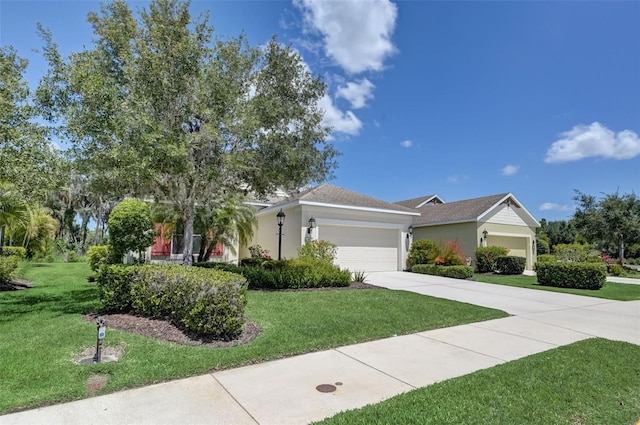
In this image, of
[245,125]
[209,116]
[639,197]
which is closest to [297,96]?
[245,125]

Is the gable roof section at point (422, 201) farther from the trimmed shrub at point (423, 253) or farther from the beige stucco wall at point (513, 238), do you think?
the trimmed shrub at point (423, 253)

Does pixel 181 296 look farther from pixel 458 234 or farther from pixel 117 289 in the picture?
pixel 458 234

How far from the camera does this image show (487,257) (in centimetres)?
1888

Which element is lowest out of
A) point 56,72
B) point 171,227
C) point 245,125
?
point 171,227

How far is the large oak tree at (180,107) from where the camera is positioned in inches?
274

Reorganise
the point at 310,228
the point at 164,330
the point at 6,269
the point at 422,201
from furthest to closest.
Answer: the point at 422,201
the point at 310,228
the point at 6,269
the point at 164,330

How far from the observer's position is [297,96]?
32.4 feet

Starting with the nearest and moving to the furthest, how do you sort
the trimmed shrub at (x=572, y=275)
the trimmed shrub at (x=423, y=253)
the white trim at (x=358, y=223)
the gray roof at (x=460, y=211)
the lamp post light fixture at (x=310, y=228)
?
the trimmed shrub at (x=572, y=275), the lamp post light fixture at (x=310, y=228), the white trim at (x=358, y=223), the trimmed shrub at (x=423, y=253), the gray roof at (x=460, y=211)

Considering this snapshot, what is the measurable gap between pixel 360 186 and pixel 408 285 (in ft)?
28.3

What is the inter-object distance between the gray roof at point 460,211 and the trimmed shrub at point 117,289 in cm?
1776

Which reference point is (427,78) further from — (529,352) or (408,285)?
(529,352)

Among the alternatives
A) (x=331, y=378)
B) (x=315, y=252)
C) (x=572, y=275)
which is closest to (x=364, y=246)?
(x=315, y=252)

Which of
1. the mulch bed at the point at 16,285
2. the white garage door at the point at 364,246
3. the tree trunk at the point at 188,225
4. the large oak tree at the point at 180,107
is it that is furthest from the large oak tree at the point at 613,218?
the mulch bed at the point at 16,285

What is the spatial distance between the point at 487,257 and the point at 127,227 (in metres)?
17.3
